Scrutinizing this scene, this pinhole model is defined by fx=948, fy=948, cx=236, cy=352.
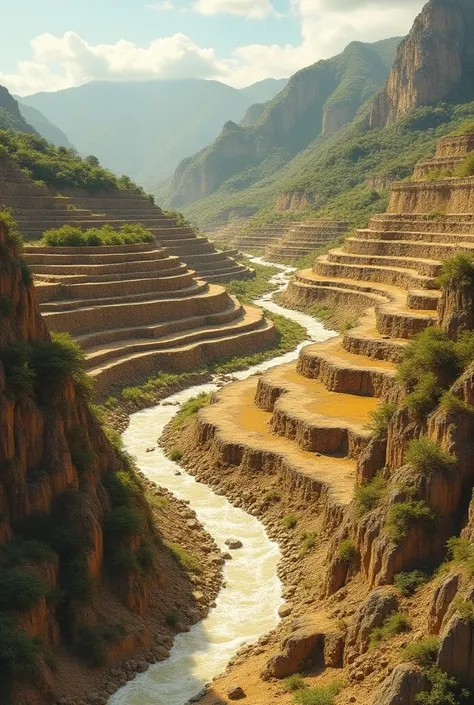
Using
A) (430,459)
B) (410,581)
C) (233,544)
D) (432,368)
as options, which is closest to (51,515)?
(233,544)

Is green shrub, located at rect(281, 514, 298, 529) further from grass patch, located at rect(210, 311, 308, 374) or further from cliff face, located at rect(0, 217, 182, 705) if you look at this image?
grass patch, located at rect(210, 311, 308, 374)

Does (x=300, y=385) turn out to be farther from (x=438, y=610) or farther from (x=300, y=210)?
(x=300, y=210)

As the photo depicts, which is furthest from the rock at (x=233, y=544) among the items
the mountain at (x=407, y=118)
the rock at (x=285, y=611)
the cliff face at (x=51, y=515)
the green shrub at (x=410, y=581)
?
the mountain at (x=407, y=118)

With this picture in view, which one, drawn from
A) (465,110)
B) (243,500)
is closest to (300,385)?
(243,500)

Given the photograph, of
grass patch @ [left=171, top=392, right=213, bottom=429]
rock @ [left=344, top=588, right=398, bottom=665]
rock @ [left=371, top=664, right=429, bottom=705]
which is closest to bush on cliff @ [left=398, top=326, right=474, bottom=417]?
rock @ [left=344, top=588, right=398, bottom=665]

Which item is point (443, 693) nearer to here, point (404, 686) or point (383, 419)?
point (404, 686)

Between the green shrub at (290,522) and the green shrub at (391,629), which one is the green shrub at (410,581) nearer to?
the green shrub at (391,629)
